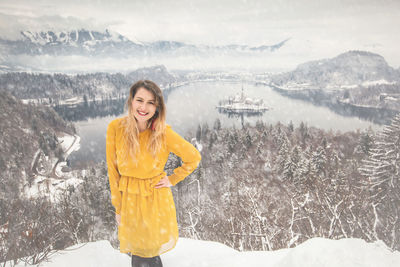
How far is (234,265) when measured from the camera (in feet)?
9.98

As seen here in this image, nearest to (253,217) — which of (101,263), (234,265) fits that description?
(234,265)

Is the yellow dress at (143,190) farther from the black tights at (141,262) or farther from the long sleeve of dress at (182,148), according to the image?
the black tights at (141,262)

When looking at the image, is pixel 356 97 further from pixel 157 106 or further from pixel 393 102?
pixel 157 106

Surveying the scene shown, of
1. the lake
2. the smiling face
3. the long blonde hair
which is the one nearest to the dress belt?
the long blonde hair

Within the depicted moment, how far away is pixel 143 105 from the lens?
225 centimetres

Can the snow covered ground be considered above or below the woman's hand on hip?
below

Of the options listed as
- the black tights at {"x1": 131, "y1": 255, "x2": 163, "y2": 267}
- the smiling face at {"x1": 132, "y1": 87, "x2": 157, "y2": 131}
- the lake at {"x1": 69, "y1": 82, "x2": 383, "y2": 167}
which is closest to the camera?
the smiling face at {"x1": 132, "y1": 87, "x2": 157, "y2": 131}

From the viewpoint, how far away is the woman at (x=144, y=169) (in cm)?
229

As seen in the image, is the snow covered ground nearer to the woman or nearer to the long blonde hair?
the woman

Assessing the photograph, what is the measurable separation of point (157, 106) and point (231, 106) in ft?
379

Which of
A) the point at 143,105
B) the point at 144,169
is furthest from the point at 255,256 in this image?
the point at 143,105

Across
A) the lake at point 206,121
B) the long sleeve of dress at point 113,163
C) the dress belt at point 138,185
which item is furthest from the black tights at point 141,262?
the lake at point 206,121

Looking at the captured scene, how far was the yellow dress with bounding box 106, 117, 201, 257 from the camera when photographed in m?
2.34

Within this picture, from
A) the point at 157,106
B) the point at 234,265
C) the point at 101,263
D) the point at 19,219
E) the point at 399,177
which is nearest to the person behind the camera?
Answer: the point at 157,106
